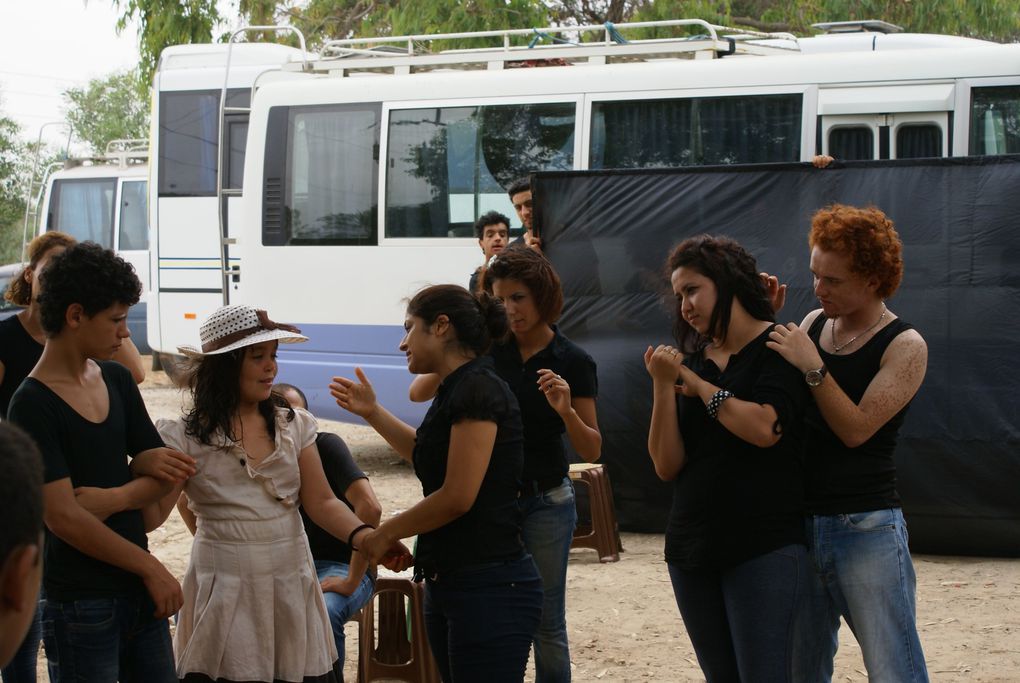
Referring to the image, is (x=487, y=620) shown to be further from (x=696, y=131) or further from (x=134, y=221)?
(x=134, y=221)

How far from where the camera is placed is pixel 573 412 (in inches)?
167

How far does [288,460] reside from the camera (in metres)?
3.59

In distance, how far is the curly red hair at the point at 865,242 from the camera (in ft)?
11.5

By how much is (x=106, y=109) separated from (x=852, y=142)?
43.1 metres

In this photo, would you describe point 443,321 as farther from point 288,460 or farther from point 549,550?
point 549,550

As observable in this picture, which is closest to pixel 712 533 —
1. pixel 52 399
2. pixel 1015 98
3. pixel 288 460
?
pixel 288 460

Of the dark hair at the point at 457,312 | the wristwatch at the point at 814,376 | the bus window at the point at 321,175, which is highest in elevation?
the bus window at the point at 321,175

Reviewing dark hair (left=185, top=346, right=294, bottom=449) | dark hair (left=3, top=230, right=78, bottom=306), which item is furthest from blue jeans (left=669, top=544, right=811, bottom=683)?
dark hair (left=3, top=230, right=78, bottom=306)

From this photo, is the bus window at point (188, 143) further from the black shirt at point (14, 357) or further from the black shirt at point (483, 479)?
the black shirt at point (483, 479)

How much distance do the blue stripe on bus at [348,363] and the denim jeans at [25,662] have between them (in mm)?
5813

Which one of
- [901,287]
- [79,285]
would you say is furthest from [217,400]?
[901,287]

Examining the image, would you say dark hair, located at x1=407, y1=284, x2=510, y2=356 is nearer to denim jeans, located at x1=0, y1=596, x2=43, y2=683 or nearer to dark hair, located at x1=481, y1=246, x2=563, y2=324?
dark hair, located at x1=481, y1=246, x2=563, y2=324

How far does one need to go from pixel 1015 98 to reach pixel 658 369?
5.83 metres

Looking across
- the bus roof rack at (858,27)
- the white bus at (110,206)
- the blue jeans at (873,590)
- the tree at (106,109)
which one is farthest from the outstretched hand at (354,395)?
the tree at (106,109)
